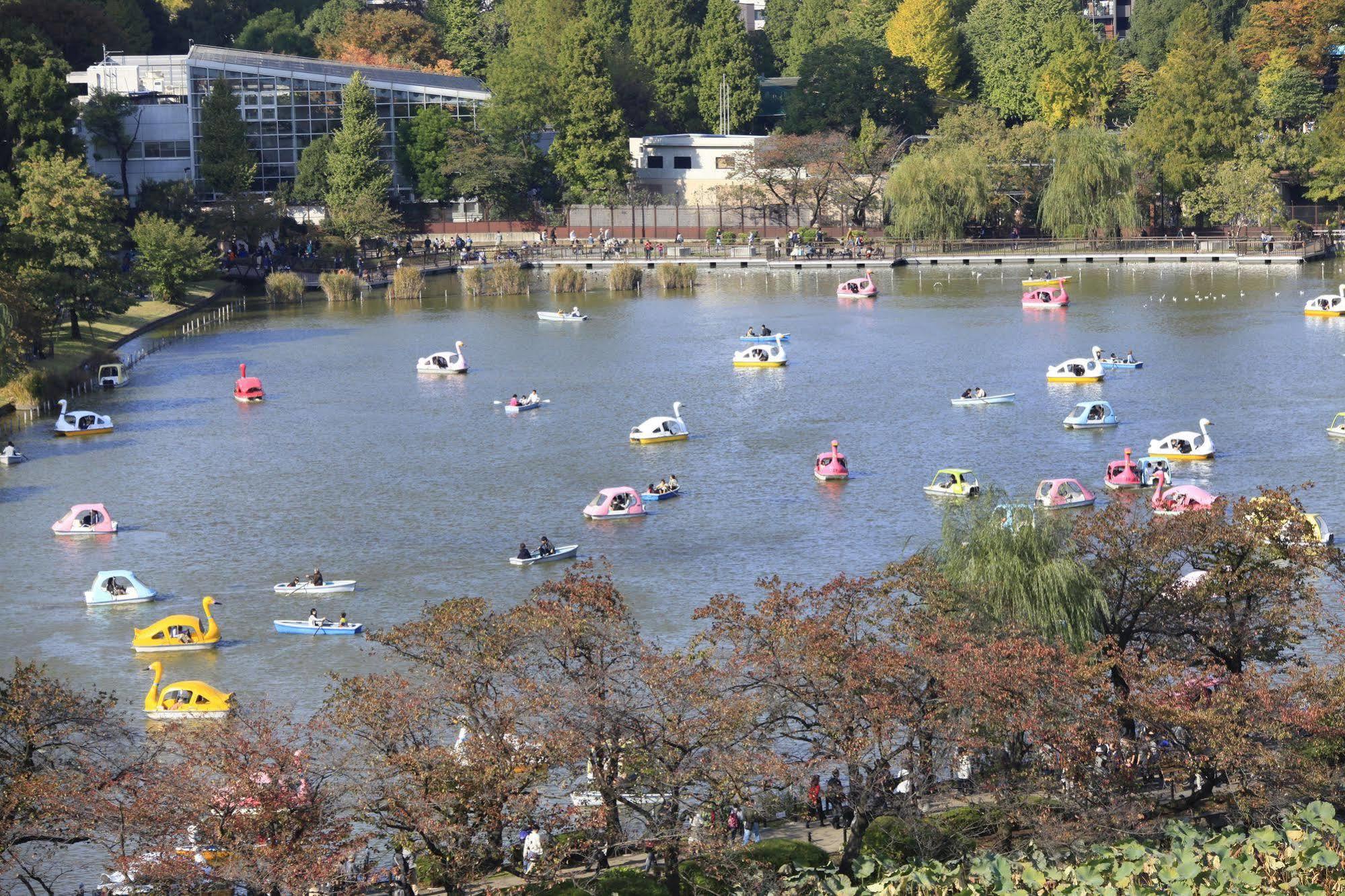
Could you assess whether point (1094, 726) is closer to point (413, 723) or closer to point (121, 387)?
point (413, 723)

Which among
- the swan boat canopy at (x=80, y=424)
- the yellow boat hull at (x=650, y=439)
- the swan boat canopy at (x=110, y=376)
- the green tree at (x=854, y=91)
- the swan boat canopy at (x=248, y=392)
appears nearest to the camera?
the yellow boat hull at (x=650, y=439)

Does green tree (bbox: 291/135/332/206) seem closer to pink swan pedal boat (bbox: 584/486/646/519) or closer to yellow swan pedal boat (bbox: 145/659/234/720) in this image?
pink swan pedal boat (bbox: 584/486/646/519)

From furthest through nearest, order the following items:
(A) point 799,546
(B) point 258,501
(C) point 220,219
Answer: (C) point 220,219 < (B) point 258,501 < (A) point 799,546

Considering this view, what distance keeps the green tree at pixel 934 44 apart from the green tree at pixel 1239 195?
24749 mm

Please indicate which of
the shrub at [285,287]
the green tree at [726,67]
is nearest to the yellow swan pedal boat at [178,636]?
the shrub at [285,287]

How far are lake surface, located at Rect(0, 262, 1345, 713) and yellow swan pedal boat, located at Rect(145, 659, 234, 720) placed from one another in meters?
0.46

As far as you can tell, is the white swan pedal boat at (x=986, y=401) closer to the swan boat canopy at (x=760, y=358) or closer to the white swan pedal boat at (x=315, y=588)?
the swan boat canopy at (x=760, y=358)

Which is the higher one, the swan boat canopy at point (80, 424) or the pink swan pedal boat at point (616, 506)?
the swan boat canopy at point (80, 424)

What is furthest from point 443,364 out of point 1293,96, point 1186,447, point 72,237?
point 1293,96

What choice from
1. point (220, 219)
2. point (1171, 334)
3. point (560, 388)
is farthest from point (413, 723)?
point (220, 219)

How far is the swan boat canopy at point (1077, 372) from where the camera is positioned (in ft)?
184

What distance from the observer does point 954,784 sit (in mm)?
23203

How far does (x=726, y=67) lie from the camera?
371 feet

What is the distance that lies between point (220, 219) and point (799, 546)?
60593 mm
